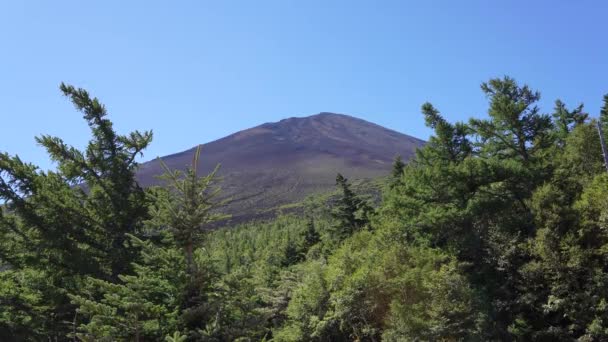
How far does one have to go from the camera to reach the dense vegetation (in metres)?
8.50

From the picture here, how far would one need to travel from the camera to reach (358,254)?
2216 cm

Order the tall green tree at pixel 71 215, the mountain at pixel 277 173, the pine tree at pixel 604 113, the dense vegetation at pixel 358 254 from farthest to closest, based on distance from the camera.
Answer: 1. the mountain at pixel 277 173
2. the pine tree at pixel 604 113
3. the tall green tree at pixel 71 215
4. the dense vegetation at pixel 358 254

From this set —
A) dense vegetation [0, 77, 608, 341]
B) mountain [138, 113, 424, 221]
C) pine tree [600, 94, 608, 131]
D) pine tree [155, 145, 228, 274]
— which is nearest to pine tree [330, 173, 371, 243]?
dense vegetation [0, 77, 608, 341]

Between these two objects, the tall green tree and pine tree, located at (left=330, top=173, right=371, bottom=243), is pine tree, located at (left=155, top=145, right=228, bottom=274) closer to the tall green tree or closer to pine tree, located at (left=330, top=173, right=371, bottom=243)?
the tall green tree

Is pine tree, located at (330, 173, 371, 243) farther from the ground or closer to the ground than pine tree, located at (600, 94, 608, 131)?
closer to the ground

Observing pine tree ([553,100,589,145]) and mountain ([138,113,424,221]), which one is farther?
mountain ([138,113,424,221])

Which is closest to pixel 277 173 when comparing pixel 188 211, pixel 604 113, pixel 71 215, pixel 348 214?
pixel 348 214

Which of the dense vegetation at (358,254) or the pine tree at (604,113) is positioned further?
the pine tree at (604,113)

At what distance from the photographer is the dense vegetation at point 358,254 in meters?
8.50

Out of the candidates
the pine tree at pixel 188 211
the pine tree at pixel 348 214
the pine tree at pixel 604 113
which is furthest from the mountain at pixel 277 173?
the pine tree at pixel 188 211

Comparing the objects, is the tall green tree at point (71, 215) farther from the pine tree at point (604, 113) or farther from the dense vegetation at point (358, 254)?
the pine tree at point (604, 113)

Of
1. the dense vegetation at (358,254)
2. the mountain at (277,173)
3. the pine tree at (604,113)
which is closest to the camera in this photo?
the dense vegetation at (358,254)

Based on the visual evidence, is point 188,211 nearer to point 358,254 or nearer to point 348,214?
point 358,254

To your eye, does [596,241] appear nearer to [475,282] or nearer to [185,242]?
A: [475,282]
